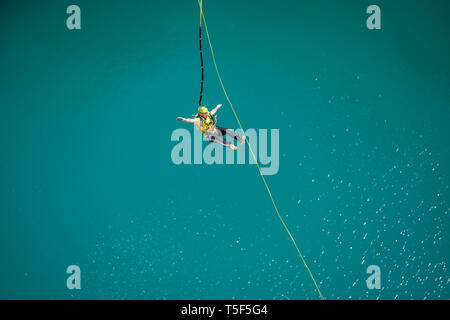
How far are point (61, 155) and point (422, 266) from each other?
8.66ft

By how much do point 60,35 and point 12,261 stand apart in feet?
5.31

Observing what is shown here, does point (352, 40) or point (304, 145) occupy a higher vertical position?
point (352, 40)

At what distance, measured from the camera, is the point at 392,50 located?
11.3 feet

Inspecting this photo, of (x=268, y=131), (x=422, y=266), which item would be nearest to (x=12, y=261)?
(x=268, y=131)

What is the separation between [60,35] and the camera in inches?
137

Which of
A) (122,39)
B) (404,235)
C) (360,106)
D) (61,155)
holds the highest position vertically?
(122,39)

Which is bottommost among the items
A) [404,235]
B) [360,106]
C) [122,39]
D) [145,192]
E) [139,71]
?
[404,235]

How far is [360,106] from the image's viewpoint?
3473 millimetres

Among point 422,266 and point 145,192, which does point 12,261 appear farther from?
point 422,266

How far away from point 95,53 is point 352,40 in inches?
69.9

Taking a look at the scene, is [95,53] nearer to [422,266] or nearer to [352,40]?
[352,40]

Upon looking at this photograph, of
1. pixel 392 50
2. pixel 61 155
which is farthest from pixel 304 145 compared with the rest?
pixel 61 155

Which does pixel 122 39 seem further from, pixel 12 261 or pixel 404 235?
pixel 404 235

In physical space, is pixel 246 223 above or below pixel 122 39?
below
